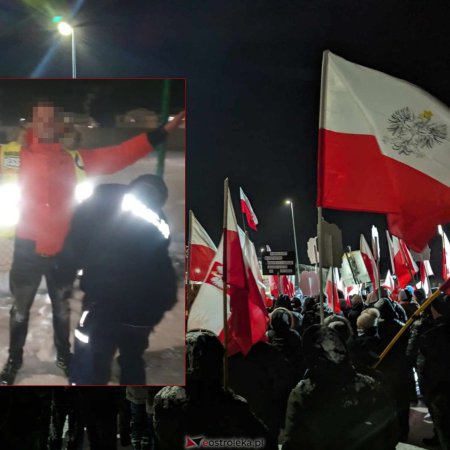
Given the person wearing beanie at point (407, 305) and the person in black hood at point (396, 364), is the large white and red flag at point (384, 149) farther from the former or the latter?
the person wearing beanie at point (407, 305)

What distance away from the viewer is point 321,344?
11.6ft

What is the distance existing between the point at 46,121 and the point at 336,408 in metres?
2.58

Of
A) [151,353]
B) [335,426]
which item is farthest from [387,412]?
[151,353]

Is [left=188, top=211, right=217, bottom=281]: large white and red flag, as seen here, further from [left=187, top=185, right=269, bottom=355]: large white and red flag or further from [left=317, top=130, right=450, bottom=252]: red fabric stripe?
[left=317, top=130, right=450, bottom=252]: red fabric stripe

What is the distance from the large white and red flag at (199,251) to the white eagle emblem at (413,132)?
5.06 metres

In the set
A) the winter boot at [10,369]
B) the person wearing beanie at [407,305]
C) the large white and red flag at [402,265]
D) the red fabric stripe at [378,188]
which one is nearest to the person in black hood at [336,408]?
the red fabric stripe at [378,188]

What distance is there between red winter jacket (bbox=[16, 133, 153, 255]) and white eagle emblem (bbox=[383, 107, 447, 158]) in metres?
2.00

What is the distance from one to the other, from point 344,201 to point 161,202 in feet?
5.69

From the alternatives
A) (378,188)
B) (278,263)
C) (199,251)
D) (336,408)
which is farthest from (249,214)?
(336,408)

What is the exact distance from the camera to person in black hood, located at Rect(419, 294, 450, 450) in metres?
5.39

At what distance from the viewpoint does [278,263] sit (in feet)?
32.8

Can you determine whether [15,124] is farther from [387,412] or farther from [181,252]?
[387,412]

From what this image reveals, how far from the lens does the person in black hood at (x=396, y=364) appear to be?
5898 millimetres

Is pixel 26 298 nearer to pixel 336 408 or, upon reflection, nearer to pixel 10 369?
pixel 10 369
